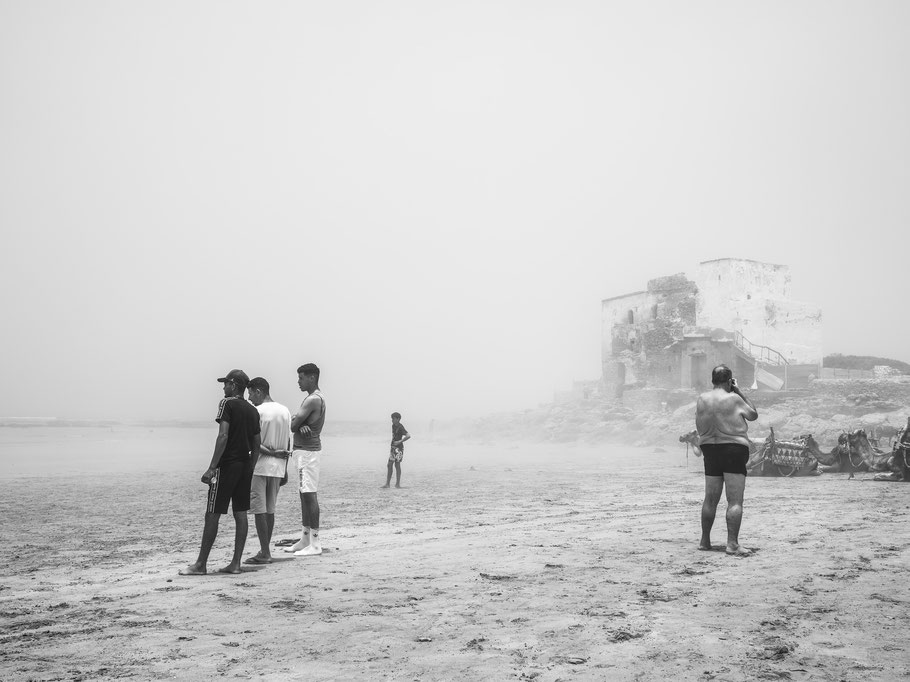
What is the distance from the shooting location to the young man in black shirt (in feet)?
22.7

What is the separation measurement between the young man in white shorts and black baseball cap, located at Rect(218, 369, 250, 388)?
0.43m

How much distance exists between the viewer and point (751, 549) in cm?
759

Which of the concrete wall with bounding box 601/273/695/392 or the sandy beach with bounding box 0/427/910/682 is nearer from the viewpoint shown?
the sandy beach with bounding box 0/427/910/682

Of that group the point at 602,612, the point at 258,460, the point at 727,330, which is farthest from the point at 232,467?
the point at 727,330

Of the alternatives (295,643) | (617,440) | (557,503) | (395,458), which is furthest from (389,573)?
(617,440)

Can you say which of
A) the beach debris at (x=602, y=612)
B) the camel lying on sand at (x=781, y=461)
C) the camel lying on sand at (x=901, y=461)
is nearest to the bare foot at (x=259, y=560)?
the beach debris at (x=602, y=612)

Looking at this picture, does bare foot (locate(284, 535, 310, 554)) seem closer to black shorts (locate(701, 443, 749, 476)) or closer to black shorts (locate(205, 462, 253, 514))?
black shorts (locate(205, 462, 253, 514))

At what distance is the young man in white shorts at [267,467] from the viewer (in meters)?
7.52

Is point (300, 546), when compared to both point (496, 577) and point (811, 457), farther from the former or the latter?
point (811, 457)

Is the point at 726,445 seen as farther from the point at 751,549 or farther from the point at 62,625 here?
the point at 62,625

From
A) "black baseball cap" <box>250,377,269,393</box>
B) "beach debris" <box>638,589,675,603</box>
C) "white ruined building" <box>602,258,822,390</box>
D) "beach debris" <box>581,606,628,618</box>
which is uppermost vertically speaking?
"white ruined building" <box>602,258,822,390</box>

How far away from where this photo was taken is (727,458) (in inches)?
304

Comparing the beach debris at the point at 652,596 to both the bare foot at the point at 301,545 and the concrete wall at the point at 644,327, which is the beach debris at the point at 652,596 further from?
the concrete wall at the point at 644,327

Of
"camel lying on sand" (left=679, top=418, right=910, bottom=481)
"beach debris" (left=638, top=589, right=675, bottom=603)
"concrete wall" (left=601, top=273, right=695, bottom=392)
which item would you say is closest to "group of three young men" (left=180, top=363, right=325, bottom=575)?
"beach debris" (left=638, top=589, right=675, bottom=603)
